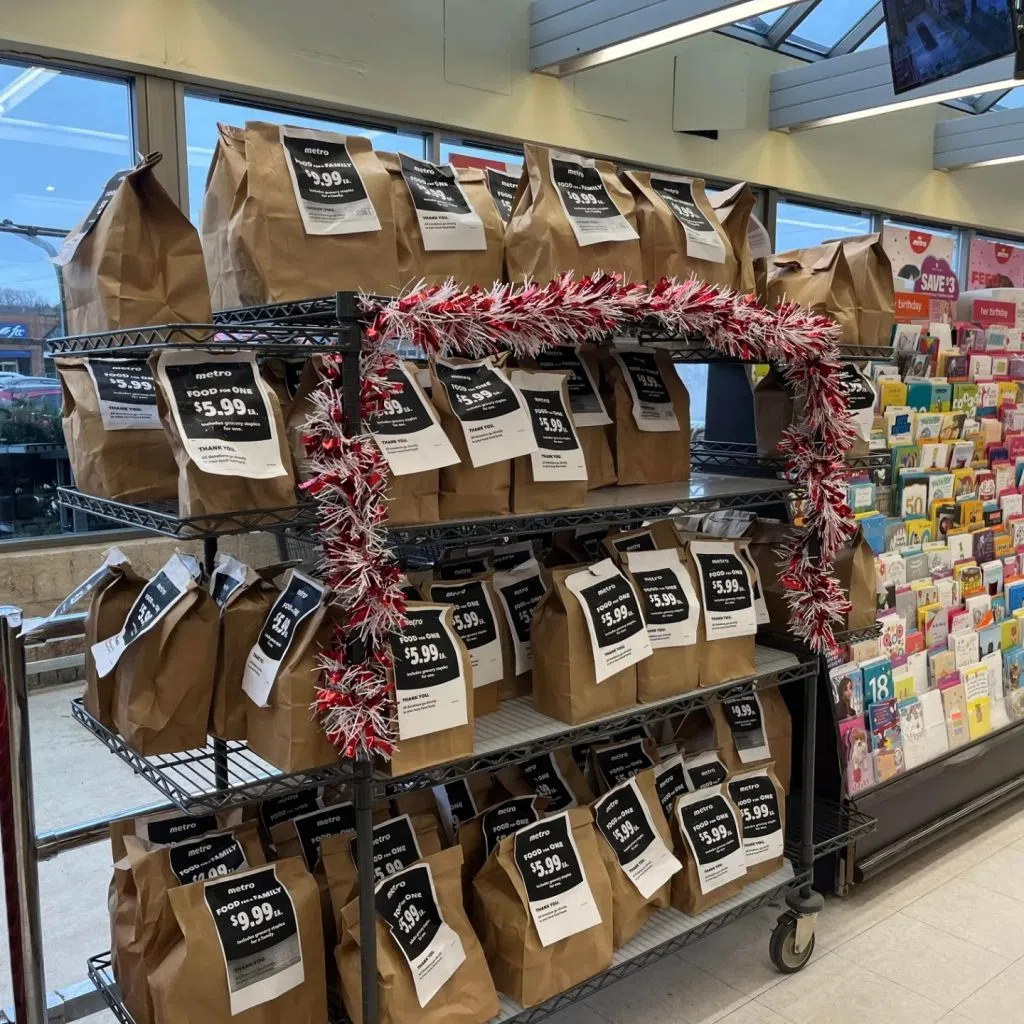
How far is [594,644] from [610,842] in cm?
48

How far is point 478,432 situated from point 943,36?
2.27 m

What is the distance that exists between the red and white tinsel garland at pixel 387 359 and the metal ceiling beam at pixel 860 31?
5.23m

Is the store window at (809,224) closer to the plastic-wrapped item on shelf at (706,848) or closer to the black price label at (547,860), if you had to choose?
the plastic-wrapped item on shelf at (706,848)

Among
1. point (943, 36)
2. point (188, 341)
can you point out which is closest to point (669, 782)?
point (188, 341)

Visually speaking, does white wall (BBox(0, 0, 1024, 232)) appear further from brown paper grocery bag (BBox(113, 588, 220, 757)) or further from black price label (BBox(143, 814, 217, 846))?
black price label (BBox(143, 814, 217, 846))

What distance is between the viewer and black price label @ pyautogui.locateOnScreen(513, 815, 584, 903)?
6.01 feet

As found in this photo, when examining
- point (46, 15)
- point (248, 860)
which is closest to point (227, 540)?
point (46, 15)

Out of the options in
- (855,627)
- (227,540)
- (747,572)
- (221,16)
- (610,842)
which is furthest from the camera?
(227,540)

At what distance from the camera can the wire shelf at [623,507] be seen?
5.52ft

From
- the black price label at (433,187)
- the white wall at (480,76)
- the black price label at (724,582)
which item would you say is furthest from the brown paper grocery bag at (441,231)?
the white wall at (480,76)

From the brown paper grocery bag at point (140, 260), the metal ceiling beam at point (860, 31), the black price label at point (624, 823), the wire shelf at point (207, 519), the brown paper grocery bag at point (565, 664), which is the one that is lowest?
the black price label at point (624, 823)

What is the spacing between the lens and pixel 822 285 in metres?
2.22

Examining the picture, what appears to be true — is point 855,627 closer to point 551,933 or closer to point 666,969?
point 666,969

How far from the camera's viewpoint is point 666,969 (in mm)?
2328
